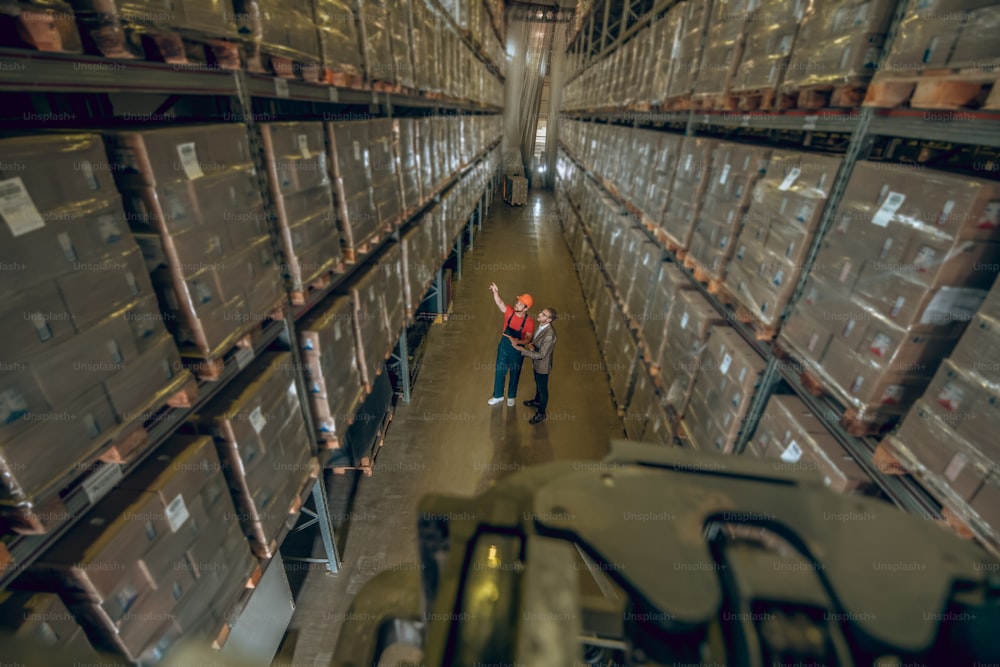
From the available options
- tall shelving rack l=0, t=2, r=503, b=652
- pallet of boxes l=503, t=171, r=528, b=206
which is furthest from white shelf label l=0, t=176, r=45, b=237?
pallet of boxes l=503, t=171, r=528, b=206

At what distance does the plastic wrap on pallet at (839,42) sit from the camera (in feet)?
6.63

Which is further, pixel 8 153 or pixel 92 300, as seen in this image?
pixel 92 300

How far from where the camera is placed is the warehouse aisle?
3584 millimetres

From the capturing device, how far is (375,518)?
13.3 feet

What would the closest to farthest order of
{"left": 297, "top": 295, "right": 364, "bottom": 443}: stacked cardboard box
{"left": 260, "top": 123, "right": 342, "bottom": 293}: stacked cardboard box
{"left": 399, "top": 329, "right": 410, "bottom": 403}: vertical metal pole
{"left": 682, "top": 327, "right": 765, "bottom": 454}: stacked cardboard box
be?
{"left": 260, "top": 123, "right": 342, "bottom": 293}: stacked cardboard box, {"left": 682, "top": 327, "right": 765, "bottom": 454}: stacked cardboard box, {"left": 297, "top": 295, "right": 364, "bottom": 443}: stacked cardboard box, {"left": 399, "top": 329, "right": 410, "bottom": 403}: vertical metal pole

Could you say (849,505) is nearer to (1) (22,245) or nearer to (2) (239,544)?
(1) (22,245)

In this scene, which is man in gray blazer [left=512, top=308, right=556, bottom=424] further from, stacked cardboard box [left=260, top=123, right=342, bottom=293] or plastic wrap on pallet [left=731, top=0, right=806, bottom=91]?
plastic wrap on pallet [left=731, top=0, right=806, bottom=91]

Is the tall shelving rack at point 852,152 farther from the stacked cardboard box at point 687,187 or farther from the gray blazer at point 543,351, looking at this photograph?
the gray blazer at point 543,351

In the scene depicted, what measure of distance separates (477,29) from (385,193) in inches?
261

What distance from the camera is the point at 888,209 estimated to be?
1.91m

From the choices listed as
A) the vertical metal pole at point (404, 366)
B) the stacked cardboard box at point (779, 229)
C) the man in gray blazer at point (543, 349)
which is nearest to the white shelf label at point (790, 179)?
the stacked cardboard box at point (779, 229)

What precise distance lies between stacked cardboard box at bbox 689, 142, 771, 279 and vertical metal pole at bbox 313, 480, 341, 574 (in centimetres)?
346

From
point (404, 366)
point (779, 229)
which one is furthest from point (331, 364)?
point (779, 229)

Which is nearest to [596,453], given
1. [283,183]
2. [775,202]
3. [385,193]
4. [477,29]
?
[775,202]
